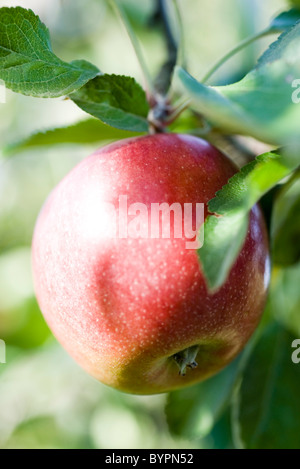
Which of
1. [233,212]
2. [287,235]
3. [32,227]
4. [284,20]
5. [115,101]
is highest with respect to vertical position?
[284,20]

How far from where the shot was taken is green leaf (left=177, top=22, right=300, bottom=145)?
346 mm

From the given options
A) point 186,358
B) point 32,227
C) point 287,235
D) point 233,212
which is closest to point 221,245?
point 233,212

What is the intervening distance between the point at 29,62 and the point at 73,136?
0.90ft

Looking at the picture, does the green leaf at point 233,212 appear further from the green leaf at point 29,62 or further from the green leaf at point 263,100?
the green leaf at point 29,62

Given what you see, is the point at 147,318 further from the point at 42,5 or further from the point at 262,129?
the point at 42,5

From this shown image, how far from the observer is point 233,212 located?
0.46m

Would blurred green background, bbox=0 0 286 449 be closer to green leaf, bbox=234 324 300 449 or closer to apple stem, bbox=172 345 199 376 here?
green leaf, bbox=234 324 300 449

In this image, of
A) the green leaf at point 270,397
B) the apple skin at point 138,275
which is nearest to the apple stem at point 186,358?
the apple skin at point 138,275

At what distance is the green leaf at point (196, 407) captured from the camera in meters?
0.92

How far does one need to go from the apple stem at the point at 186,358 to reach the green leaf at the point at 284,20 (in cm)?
49

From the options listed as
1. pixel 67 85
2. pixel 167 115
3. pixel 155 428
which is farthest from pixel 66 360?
pixel 67 85

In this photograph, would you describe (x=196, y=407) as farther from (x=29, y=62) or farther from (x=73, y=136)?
(x=29, y=62)

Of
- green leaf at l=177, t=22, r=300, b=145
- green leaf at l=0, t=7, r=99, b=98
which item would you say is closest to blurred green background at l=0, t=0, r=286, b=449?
green leaf at l=0, t=7, r=99, b=98

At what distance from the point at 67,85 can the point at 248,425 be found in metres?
0.64
